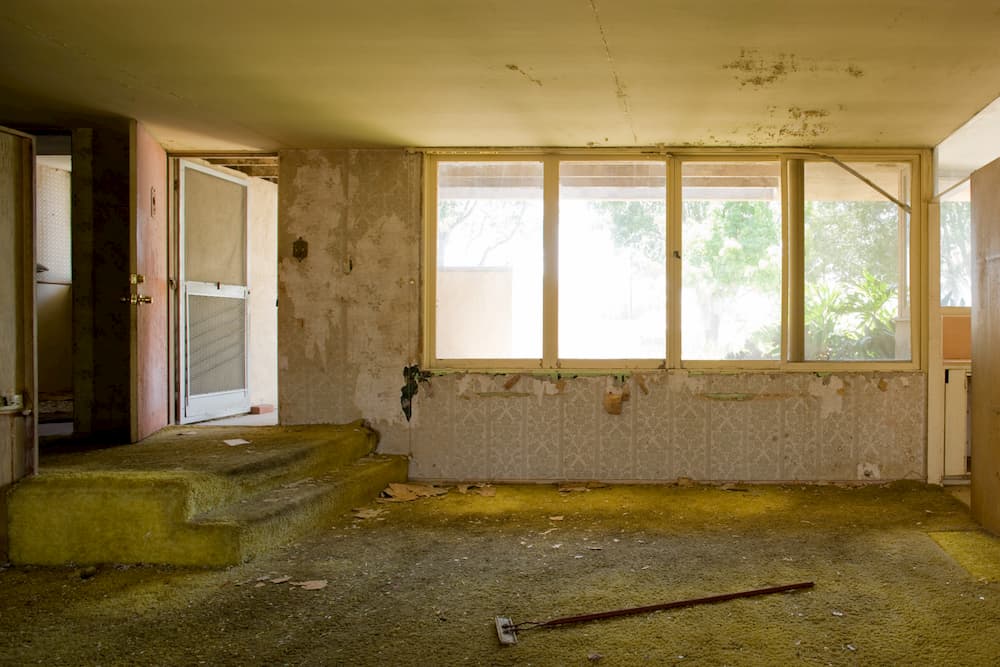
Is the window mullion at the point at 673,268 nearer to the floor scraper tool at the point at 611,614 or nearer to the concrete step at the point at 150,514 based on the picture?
the floor scraper tool at the point at 611,614

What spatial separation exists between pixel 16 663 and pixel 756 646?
2403 millimetres

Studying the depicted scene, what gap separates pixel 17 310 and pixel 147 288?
119 cm

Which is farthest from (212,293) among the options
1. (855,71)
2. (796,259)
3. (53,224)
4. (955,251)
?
(955,251)

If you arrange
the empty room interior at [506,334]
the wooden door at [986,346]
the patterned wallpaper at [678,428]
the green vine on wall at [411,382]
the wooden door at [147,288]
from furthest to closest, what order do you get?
the green vine on wall at [411,382]
the patterned wallpaper at [678,428]
the wooden door at [147,288]
the wooden door at [986,346]
the empty room interior at [506,334]

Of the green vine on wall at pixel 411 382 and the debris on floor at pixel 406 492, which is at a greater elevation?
the green vine on wall at pixel 411 382

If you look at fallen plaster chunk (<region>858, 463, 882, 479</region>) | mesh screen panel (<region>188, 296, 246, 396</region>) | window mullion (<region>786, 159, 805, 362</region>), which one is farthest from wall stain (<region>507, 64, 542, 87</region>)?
fallen plaster chunk (<region>858, 463, 882, 479</region>)

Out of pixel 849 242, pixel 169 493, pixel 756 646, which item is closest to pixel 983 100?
pixel 849 242

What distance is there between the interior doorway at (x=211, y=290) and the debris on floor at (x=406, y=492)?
150 cm

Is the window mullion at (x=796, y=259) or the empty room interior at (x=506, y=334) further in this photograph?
the window mullion at (x=796, y=259)

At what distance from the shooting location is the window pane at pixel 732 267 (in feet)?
16.2

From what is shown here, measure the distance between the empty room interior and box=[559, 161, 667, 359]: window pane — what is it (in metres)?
0.03

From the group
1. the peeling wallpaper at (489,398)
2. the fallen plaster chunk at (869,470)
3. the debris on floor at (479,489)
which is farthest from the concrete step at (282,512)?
the fallen plaster chunk at (869,470)

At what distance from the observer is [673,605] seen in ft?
8.87

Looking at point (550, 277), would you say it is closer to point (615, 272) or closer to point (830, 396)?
point (615, 272)
